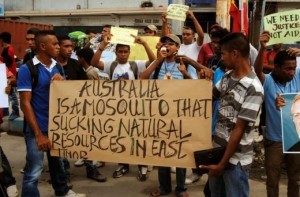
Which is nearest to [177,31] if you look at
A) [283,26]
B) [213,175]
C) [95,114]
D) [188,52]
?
[188,52]

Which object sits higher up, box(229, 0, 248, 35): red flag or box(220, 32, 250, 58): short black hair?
box(229, 0, 248, 35): red flag

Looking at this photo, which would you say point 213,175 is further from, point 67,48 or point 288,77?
point 67,48

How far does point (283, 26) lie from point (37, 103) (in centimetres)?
264

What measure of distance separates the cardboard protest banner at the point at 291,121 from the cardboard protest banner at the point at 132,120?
671 millimetres

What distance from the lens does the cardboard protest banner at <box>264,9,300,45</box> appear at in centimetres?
455

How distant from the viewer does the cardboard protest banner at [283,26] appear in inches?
179

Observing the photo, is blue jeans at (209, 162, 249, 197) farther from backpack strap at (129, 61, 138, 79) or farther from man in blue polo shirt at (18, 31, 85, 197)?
backpack strap at (129, 61, 138, 79)

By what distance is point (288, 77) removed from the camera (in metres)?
3.86

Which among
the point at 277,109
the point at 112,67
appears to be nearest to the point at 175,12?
the point at 112,67

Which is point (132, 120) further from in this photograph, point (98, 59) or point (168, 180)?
point (98, 59)

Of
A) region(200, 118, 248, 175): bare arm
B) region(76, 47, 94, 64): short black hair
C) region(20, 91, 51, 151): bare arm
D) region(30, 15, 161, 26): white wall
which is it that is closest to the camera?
region(200, 118, 248, 175): bare arm

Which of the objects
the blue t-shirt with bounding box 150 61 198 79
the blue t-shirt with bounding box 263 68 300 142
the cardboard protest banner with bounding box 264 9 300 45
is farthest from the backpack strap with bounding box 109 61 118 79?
the blue t-shirt with bounding box 263 68 300 142

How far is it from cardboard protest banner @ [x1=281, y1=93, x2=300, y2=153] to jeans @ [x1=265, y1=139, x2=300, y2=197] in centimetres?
16

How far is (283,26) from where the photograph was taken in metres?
4.55
